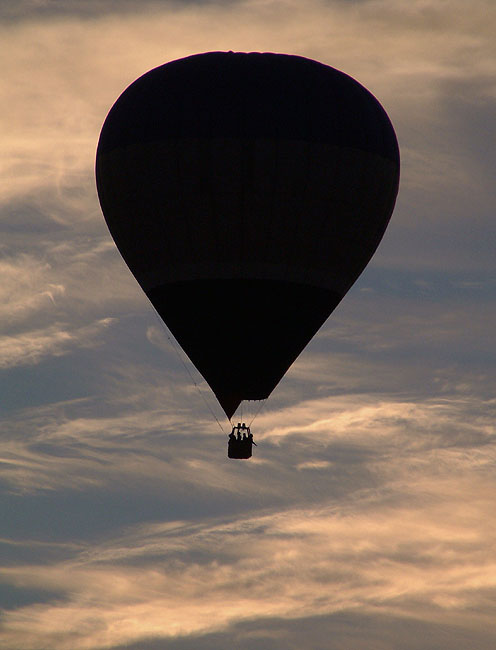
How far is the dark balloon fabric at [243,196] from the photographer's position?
241 feet

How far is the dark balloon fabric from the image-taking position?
2891 inches

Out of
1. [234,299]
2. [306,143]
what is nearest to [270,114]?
[306,143]

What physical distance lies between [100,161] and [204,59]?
5142 mm

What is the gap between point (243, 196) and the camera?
73375mm

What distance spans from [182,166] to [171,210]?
4.90 feet

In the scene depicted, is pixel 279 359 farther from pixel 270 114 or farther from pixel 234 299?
pixel 270 114

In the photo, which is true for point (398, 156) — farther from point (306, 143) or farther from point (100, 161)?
point (100, 161)

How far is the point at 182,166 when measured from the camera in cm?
7369

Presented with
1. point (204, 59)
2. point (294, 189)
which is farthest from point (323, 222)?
point (204, 59)

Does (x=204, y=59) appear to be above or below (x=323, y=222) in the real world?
above

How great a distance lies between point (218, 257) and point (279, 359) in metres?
4.38

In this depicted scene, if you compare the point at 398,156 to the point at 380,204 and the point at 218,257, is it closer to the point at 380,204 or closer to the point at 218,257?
the point at 380,204

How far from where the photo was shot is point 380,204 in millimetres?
75875

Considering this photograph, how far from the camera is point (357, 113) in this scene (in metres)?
74.9
